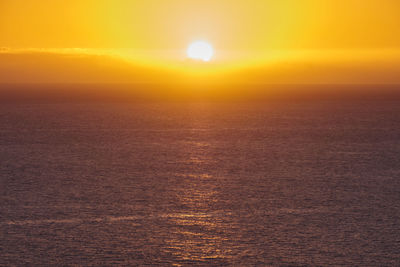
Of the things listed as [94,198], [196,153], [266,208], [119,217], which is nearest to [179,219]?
[119,217]

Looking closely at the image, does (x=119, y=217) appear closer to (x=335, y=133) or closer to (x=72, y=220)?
(x=72, y=220)

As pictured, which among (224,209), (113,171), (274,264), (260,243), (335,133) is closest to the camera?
(274,264)

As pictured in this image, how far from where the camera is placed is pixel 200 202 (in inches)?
523

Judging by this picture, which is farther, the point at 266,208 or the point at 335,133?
the point at 335,133

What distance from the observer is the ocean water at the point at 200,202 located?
9445 millimetres

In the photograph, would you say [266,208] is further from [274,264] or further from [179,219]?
[274,264]

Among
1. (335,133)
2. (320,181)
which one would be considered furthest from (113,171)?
(335,133)

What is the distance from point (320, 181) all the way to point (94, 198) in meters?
5.80

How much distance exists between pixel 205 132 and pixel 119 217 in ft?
62.7

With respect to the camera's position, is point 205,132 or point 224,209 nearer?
point 224,209

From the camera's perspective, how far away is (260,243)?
9938mm

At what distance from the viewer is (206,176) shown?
1700 cm

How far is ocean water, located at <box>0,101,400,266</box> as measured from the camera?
9445 millimetres

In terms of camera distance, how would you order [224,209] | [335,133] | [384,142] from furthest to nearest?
1. [335,133]
2. [384,142]
3. [224,209]
